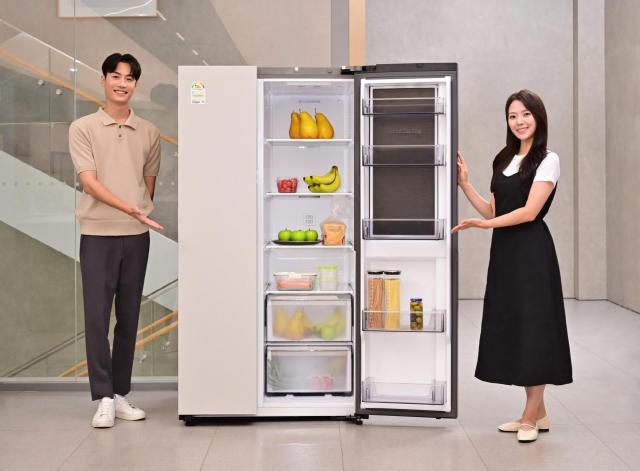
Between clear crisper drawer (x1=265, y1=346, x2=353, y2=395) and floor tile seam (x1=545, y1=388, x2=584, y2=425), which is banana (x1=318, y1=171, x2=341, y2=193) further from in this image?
floor tile seam (x1=545, y1=388, x2=584, y2=425)

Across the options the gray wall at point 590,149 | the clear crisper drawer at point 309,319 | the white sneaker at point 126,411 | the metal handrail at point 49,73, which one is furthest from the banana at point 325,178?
the gray wall at point 590,149

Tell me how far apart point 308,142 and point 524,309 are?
141 cm

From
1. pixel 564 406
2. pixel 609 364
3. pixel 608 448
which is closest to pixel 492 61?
pixel 609 364

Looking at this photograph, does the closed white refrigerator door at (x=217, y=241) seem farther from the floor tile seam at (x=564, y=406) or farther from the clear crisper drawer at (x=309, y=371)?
the floor tile seam at (x=564, y=406)

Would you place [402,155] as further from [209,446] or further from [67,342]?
[67,342]

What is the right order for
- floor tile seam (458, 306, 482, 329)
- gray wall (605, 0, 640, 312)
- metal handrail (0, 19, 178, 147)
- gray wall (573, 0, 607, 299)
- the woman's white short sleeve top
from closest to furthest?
the woman's white short sleeve top → metal handrail (0, 19, 178, 147) → floor tile seam (458, 306, 482, 329) → gray wall (605, 0, 640, 312) → gray wall (573, 0, 607, 299)

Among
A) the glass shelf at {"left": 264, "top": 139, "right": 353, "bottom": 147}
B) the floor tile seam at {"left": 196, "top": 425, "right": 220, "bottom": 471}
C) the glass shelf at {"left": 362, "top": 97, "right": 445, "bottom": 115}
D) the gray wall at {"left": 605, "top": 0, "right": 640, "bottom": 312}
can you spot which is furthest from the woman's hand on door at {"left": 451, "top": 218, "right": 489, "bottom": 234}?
the gray wall at {"left": 605, "top": 0, "right": 640, "bottom": 312}

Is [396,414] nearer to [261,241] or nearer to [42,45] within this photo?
[261,241]

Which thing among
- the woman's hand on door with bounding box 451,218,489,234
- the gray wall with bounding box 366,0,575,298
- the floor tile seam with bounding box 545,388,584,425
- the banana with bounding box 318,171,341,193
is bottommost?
the floor tile seam with bounding box 545,388,584,425

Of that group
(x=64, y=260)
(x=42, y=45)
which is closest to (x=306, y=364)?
(x=64, y=260)

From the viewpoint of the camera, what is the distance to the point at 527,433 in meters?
3.82

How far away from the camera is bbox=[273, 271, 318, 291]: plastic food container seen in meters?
4.33

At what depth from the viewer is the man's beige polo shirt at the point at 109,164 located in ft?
13.5

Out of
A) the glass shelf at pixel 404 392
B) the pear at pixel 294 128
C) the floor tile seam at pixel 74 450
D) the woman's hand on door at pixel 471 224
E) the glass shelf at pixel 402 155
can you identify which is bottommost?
the floor tile seam at pixel 74 450
